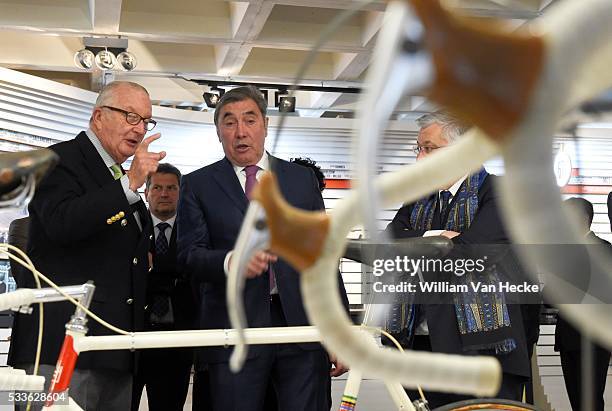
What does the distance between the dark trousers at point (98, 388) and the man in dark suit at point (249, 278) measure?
0.28m

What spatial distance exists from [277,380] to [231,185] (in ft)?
2.22

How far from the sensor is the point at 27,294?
1895mm

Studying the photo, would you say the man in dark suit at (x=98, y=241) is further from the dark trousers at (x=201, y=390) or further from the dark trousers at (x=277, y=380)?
the dark trousers at (x=201, y=390)

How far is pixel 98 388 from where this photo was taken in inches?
106

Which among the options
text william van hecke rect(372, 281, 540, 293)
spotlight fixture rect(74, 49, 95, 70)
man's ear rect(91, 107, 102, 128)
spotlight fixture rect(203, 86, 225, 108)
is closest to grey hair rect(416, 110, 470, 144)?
text william van hecke rect(372, 281, 540, 293)

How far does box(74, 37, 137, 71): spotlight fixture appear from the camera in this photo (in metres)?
6.64

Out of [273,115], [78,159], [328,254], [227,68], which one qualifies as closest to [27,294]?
[78,159]

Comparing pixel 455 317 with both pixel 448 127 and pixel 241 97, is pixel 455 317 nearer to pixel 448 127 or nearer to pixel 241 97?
pixel 448 127

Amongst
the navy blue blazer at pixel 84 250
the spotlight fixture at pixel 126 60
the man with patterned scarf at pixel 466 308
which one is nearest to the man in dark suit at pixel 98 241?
the navy blue blazer at pixel 84 250

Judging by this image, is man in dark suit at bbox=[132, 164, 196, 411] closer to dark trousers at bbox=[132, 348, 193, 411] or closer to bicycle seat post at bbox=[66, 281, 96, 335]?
dark trousers at bbox=[132, 348, 193, 411]

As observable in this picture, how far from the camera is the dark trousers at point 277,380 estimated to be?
2750 mm

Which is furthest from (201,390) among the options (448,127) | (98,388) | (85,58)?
(85,58)

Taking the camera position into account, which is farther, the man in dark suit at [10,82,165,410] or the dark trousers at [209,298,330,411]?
the dark trousers at [209,298,330,411]

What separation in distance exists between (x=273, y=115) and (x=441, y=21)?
8.52 meters
